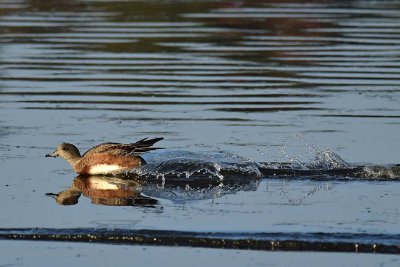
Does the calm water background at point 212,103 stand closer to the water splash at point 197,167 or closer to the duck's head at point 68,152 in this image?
the duck's head at point 68,152

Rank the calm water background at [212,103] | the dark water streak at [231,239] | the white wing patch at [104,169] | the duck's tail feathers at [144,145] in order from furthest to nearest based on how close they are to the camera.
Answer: the white wing patch at [104,169], the duck's tail feathers at [144,145], the calm water background at [212,103], the dark water streak at [231,239]

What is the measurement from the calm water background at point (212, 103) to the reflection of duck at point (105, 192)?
5.6 inches

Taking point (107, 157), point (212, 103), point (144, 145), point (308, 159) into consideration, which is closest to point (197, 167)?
point (144, 145)

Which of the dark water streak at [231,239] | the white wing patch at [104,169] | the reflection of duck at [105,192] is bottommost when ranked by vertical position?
the dark water streak at [231,239]

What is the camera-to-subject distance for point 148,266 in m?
9.06

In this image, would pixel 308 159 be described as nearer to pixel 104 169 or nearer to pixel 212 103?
pixel 104 169

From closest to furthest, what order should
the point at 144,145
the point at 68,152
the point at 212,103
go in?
the point at 144,145 < the point at 68,152 < the point at 212,103

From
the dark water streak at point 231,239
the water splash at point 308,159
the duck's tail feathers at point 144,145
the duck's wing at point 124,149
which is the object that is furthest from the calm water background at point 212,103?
the duck's tail feathers at point 144,145

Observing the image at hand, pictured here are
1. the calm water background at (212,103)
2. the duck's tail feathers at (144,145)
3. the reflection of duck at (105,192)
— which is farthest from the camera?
the duck's tail feathers at (144,145)

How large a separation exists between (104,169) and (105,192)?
867 millimetres

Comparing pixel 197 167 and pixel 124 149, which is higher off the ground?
pixel 124 149

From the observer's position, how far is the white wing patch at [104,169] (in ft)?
41.2

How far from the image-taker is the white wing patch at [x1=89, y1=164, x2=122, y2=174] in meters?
12.6

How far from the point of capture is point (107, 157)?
1253cm
